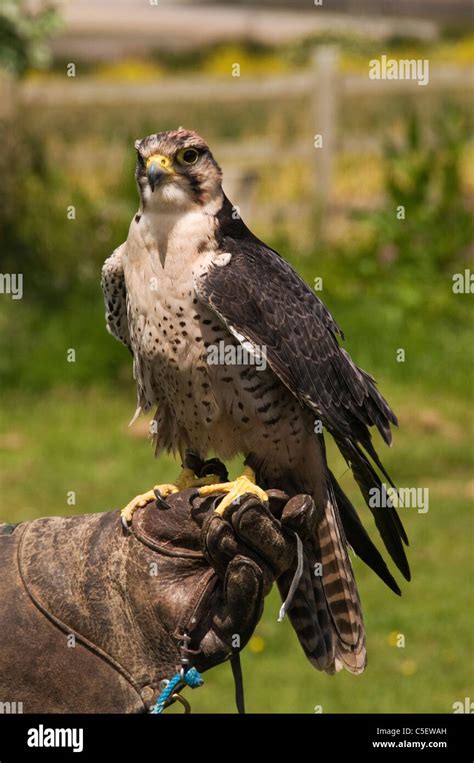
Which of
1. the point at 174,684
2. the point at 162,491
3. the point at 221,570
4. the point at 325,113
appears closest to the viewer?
the point at 174,684

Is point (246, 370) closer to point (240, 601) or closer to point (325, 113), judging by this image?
point (240, 601)

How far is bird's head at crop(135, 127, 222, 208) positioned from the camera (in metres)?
3.62

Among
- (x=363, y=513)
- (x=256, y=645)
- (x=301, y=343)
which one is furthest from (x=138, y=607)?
(x=363, y=513)

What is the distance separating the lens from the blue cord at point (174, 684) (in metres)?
3.28

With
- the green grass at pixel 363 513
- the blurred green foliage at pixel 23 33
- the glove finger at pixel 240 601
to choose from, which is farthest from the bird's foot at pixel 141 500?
the blurred green foliage at pixel 23 33

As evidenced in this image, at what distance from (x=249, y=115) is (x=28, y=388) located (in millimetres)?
3898

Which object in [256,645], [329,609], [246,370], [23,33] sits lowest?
[256,645]

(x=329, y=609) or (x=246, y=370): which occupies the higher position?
(x=246, y=370)

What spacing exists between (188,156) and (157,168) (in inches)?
5.8

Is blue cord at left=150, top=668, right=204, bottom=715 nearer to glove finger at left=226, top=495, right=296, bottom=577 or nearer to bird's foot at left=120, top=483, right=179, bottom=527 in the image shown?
glove finger at left=226, top=495, right=296, bottom=577

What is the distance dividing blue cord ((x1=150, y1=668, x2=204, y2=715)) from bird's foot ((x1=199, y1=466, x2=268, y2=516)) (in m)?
0.43

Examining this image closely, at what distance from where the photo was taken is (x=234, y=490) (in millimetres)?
3561

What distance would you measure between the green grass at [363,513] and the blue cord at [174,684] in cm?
243
